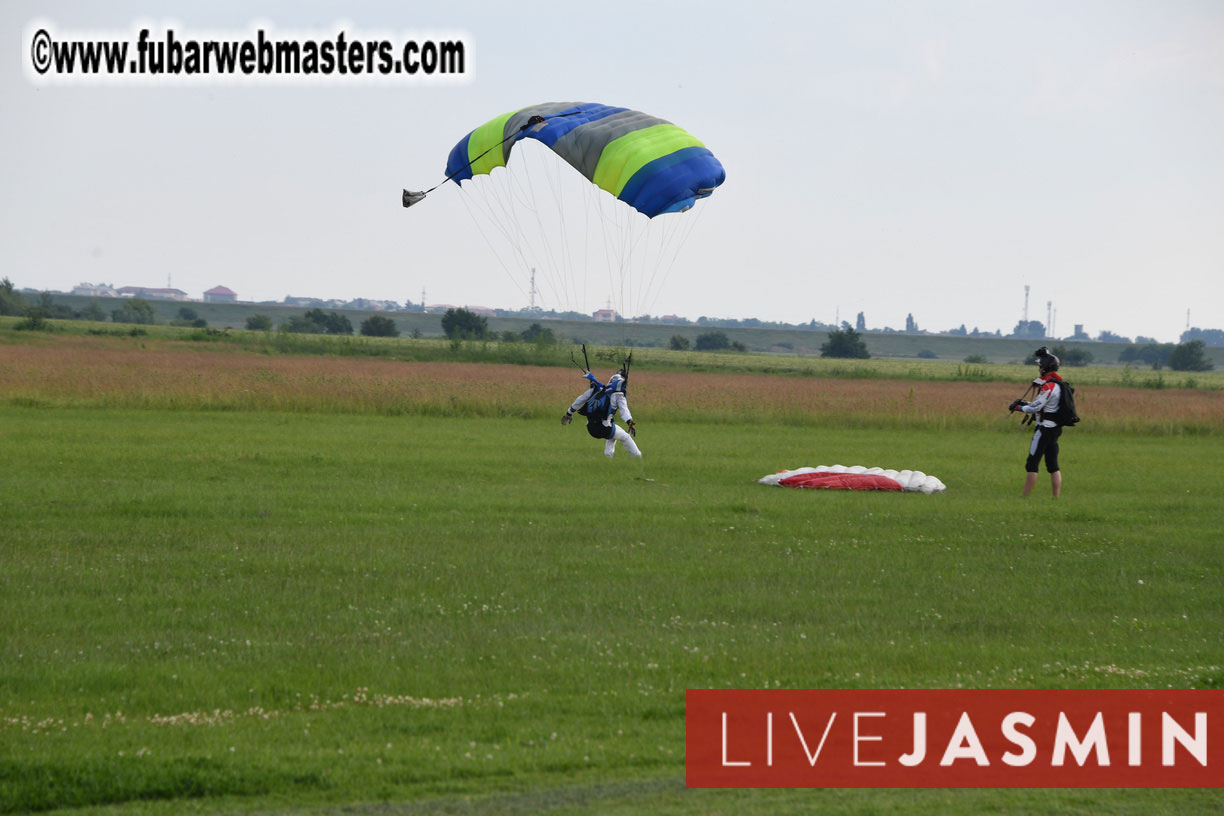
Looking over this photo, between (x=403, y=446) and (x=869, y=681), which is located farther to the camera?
(x=403, y=446)

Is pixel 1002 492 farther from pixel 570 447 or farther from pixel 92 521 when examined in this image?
pixel 92 521

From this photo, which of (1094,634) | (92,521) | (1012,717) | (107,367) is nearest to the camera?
(1012,717)

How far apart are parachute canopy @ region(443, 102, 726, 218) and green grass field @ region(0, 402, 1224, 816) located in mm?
4320

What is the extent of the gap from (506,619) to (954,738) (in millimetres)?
3610

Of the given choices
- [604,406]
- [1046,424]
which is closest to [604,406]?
[604,406]

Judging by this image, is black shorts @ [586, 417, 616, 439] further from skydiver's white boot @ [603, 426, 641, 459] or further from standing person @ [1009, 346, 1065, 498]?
standing person @ [1009, 346, 1065, 498]

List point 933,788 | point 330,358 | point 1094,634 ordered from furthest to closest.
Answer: point 330,358 → point 1094,634 → point 933,788

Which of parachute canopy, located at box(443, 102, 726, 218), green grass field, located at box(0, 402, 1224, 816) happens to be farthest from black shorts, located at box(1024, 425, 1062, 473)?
parachute canopy, located at box(443, 102, 726, 218)

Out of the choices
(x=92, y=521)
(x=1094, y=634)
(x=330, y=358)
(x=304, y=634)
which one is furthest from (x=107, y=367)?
(x=1094, y=634)

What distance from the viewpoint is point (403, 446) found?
21234mm

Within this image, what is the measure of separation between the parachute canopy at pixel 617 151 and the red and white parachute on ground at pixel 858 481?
4386 mm

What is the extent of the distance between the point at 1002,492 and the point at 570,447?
8048 mm

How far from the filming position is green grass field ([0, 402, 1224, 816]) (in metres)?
5.65

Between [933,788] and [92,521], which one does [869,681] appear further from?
[92,521]
